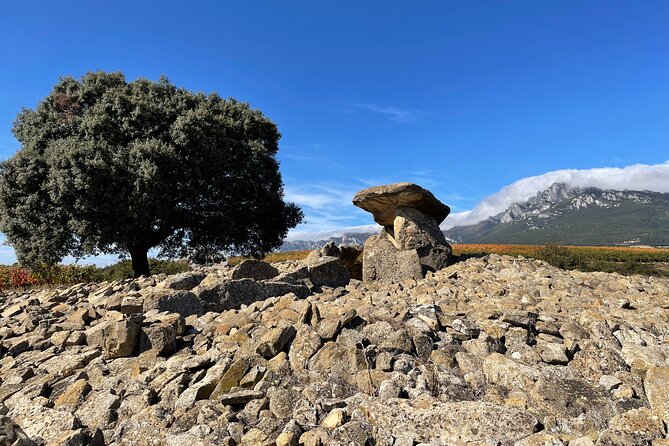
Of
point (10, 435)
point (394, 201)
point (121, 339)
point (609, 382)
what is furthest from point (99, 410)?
point (394, 201)

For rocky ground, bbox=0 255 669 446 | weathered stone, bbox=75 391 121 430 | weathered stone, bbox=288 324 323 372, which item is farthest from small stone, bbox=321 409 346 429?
weathered stone, bbox=75 391 121 430

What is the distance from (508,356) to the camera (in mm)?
5246

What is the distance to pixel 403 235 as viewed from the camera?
46.1ft

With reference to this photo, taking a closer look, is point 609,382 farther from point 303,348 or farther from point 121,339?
point 121,339

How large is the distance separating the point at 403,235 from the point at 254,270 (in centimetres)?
578

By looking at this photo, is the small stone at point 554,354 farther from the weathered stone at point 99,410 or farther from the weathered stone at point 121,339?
the weathered stone at point 121,339

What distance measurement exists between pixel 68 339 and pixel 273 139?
17362 mm

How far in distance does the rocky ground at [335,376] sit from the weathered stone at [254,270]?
2.19 metres

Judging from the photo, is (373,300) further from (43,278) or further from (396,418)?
(43,278)

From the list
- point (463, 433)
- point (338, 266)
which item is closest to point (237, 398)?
point (463, 433)

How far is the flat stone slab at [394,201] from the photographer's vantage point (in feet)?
46.4

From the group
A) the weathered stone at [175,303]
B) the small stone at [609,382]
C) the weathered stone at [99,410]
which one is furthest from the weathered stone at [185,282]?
the small stone at [609,382]

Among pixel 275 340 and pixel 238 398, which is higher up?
pixel 275 340

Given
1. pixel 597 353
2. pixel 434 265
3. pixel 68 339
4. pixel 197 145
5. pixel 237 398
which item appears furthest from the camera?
pixel 197 145
